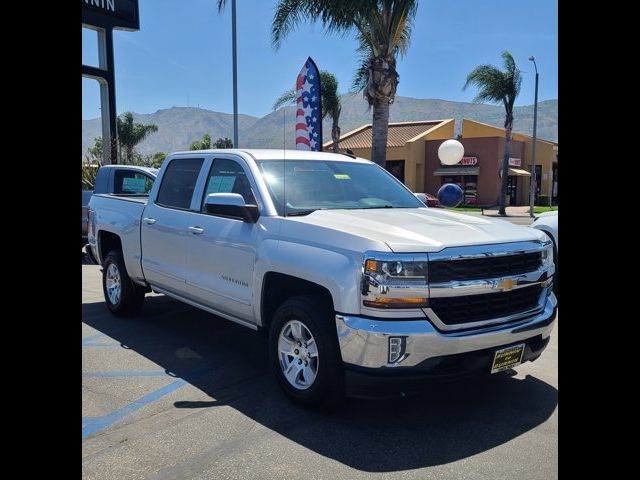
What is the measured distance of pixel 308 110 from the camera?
13.4 meters

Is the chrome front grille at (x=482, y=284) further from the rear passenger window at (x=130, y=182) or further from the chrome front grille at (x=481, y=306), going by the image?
the rear passenger window at (x=130, y=182)

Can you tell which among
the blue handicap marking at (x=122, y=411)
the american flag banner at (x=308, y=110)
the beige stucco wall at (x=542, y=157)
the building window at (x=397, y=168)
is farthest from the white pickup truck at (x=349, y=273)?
the beige stucco wall at (x=542, y=157)

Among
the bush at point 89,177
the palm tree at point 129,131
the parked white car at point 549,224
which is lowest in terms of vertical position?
the parked white car at point 549,224

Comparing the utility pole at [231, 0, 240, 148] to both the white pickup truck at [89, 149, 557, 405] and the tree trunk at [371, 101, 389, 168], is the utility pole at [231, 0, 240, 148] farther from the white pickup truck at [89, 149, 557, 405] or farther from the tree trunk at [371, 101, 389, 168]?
→ the white pickup truck at [89, 149, 557, 405]

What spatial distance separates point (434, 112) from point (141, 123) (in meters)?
95.3

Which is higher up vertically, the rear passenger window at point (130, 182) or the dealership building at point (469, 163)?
the dealership building at point (469, 163)

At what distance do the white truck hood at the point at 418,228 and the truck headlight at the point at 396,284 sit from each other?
10 centimetres

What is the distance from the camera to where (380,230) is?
12.5 ft

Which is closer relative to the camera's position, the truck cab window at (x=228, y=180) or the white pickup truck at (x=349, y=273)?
the white pickup truck at (x=349, y=273)

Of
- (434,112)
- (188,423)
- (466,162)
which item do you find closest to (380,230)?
(188,423)

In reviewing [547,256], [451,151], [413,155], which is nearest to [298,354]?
[547,256]

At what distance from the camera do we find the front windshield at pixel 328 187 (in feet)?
15.3

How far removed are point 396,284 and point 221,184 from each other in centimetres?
231

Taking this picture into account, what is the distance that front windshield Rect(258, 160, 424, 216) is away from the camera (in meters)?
4.65
